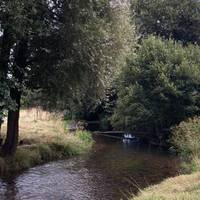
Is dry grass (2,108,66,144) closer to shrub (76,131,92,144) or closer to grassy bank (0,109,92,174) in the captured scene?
grassy bank (0,109,92,174)

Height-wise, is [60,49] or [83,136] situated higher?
[60,49]

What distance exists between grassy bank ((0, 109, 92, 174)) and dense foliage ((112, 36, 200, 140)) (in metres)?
5.53

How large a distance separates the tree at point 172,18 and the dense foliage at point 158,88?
16273 millimetres

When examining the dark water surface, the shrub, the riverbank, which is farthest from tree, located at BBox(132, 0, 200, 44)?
the riverbank

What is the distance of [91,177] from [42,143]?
497cm

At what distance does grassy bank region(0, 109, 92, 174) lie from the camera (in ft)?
71.3

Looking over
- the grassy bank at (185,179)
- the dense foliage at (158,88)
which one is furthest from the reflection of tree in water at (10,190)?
the dense foliage at (158,88)

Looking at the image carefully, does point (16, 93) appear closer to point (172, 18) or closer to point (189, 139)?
point (189, 139)

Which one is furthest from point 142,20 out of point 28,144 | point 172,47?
point 28,144

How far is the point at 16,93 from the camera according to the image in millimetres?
21391

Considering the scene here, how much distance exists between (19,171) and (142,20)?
118ft

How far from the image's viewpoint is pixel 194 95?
1393 inches

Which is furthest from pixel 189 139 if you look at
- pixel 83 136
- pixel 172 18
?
pixel 172 18

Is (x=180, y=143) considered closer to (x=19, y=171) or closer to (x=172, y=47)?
(x=19, y=171)
